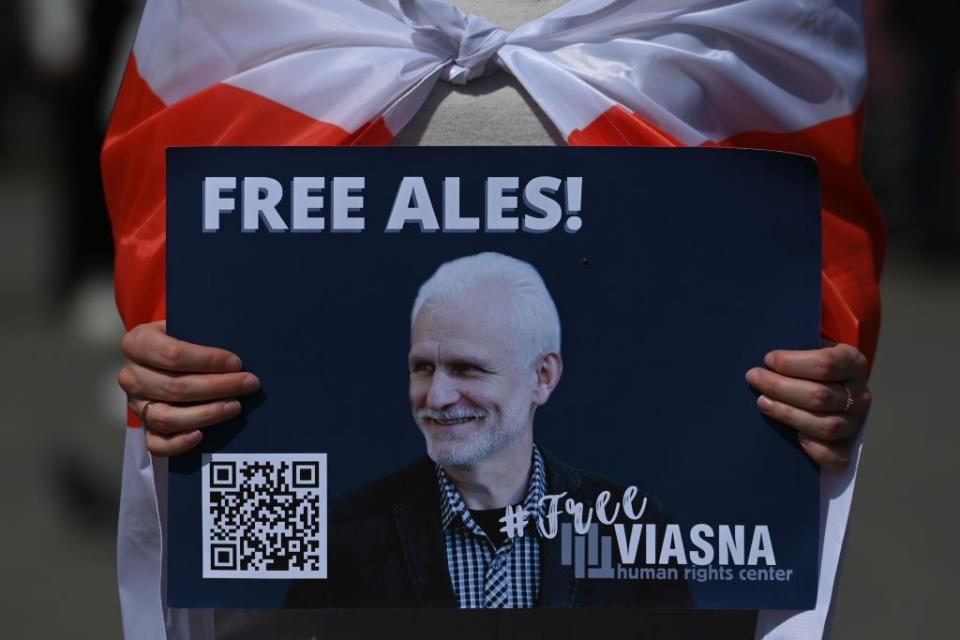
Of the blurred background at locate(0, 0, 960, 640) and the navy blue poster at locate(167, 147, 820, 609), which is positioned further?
the blurred background at locate(0, 0, 960, 640)

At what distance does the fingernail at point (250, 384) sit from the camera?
1908mm

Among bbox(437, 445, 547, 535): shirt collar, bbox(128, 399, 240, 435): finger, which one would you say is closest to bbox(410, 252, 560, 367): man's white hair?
bbox(437, 445, 547, 535): shirt collar

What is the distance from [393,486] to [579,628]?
31 centimetres

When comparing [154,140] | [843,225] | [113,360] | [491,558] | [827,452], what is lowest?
[491,558]

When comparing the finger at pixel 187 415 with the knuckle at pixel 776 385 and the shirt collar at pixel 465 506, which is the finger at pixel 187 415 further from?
the knuckle at pixel 776 385

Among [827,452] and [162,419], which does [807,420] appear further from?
[162,419]

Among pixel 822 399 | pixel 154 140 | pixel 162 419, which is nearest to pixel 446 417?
pixel 162 419

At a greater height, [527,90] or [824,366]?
[527,90]

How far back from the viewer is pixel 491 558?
1.92m

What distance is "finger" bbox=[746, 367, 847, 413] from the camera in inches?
75.3

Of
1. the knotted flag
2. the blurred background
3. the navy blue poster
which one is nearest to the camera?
the navy blue poster

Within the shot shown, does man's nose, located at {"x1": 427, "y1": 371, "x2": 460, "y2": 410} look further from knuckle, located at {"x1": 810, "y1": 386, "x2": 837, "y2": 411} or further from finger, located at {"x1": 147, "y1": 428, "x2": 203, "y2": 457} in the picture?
knuckle, located at {"x1": 810, "y1": 386, "x2": 837, "y2": 411}

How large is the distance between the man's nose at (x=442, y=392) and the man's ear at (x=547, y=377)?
0.10 meters

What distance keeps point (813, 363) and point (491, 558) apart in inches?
17.3
